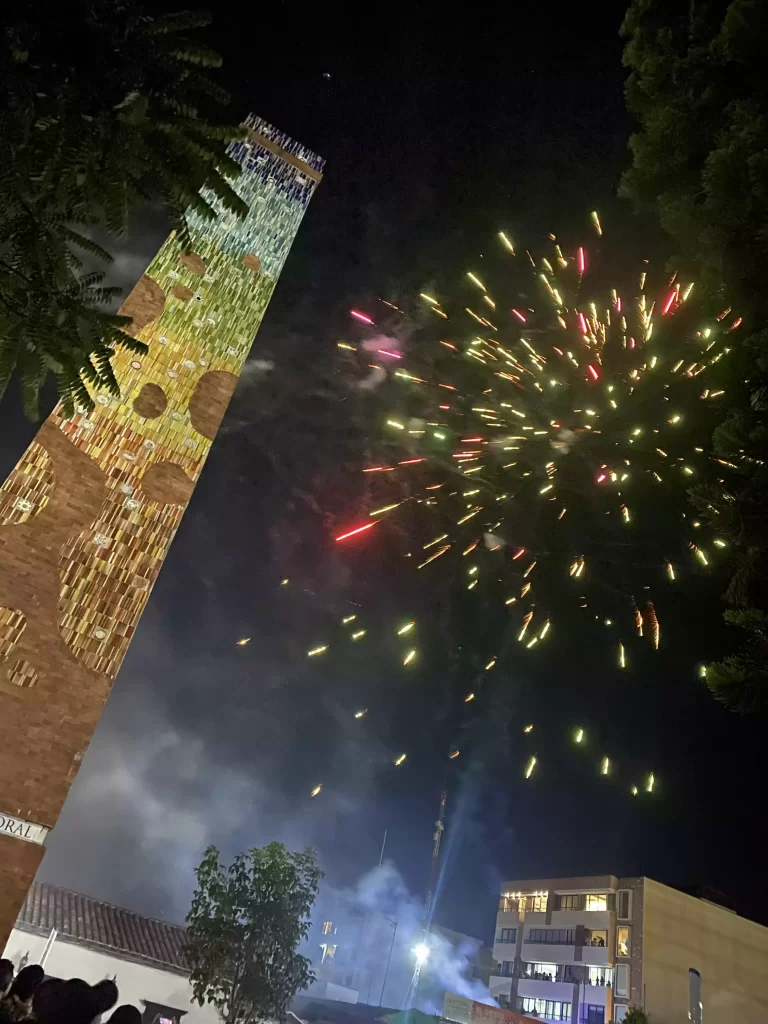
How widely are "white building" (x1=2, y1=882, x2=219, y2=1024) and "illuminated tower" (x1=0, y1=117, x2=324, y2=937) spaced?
8198 millimetres

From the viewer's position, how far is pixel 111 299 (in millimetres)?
3029

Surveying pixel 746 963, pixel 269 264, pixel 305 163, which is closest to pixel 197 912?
pixel 269 264

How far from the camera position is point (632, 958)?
22.2 metres

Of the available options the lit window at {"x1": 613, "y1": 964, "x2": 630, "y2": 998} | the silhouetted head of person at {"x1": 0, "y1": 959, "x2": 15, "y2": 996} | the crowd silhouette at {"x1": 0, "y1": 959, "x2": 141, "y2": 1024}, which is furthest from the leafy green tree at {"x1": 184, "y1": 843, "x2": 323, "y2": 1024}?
the lit window at {"x1": 613, "y1": 964, "x2": 630, "y2": 998}

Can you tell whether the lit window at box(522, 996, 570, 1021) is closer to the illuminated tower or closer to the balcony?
the balcony

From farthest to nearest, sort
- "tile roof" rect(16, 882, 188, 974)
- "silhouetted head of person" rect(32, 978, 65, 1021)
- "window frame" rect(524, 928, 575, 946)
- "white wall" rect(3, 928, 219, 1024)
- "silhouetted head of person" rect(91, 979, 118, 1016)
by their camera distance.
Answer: "window frame" rect(524, 928, 575, 946), "tile roof" rect(16, 882, 188, 974), "white wall" rect(3, 928, 219, 1024), "silhouetted head of person" rect(91, 979, 118, 1016), "silhouetted head of person" rect(32, 978, 65, 1021)

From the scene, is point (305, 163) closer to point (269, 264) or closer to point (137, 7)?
point (269, 264)

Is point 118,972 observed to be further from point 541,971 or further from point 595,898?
point 541,971

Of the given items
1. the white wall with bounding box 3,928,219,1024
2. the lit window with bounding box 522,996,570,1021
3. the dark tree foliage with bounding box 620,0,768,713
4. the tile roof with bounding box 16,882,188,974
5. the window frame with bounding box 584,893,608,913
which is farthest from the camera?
the window frame with bounding box 584,893,608,913

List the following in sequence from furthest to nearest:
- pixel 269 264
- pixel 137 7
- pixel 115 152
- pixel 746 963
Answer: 1. pixel 746 963
2. pixel 269 264
3. pixel 137 7
4. pixel 115 152

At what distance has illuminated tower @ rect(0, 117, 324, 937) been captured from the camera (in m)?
6.61

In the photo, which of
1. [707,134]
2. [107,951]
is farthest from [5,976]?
[107,951]

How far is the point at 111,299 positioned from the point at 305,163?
896 centimetres

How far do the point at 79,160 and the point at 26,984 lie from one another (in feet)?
20.1
